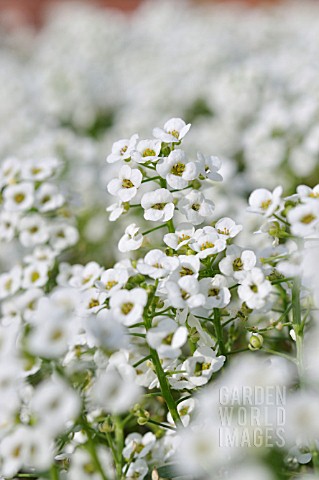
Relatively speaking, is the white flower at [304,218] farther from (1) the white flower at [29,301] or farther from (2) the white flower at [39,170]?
(2) the white flower at [39,170]

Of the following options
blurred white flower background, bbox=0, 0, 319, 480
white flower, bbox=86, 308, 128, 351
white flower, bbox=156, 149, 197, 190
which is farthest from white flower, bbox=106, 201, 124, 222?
white flower, bbox=86, 308, 128, 351

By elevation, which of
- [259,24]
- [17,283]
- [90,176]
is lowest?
[259,24]

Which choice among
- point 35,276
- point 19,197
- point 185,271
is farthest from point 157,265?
point 19,197

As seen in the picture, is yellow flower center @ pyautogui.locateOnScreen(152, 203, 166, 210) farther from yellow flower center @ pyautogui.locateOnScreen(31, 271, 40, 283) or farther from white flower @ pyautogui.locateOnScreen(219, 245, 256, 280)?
yellow flower center @ pyautogui.locateOnScreen(31, 271, 40, 283)

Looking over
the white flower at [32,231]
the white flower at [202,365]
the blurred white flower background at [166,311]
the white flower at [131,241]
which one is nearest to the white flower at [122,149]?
the blurred white flower background at [166,311]

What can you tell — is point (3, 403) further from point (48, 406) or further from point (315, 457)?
point (315, 457)

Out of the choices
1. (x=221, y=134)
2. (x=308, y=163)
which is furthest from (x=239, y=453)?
(x=221, y=134)

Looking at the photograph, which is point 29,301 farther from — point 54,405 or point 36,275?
point 54,405
